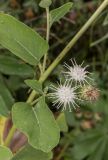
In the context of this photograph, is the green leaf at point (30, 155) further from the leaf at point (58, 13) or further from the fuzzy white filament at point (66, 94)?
the leaf at point (58, 13)

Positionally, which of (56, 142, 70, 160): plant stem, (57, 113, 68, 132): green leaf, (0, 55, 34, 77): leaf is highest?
(0, 55, 34, 77): leaf

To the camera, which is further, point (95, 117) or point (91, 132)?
point (95, 117)

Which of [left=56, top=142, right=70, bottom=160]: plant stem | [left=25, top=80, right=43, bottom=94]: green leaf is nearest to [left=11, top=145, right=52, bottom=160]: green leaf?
[left=25, top=80, right=43, bottom=94]: green leaf

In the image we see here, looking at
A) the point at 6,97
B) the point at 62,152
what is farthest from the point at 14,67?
the point at 62,152

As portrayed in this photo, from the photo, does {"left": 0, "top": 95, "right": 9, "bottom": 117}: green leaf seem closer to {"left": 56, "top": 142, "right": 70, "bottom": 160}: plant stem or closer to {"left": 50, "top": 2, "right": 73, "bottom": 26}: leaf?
{"left": 50, "top": 2, "right": 73, "bottom": 26}: leaf

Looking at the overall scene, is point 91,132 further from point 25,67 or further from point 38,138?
point 38,138

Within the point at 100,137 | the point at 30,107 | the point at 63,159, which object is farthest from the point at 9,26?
the point at 63,159
